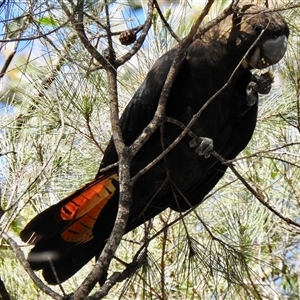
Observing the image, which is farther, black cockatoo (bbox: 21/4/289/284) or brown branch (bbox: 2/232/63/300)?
black cockatoo (bbox: 21/4/289/284)

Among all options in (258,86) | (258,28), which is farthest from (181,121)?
(258,28)

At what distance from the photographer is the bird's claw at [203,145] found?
72.4 inches

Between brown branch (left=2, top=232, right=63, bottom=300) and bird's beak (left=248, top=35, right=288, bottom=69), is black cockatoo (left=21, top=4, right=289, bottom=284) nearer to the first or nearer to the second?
bird's beak (left=248, top=35, right=288, bottom=69)

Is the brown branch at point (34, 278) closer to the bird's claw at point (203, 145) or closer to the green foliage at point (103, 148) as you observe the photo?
the green foliage at point (103, 148)

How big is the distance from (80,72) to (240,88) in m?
0.49

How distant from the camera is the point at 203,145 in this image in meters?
1.84

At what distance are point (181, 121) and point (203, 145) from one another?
0.11 metres

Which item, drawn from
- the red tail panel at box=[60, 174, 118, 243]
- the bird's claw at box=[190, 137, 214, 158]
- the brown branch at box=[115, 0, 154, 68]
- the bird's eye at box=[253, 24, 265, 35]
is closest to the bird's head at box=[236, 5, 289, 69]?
the bird's eye at box=[253, 24, 265, 35]

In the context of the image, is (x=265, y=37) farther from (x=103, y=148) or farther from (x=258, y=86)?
(x=103, y=148)

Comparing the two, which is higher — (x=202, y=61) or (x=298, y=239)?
(x=202, y=61)

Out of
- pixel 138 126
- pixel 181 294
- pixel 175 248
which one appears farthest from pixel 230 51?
pixel 181 294

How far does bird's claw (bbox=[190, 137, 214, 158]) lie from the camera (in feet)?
6.03

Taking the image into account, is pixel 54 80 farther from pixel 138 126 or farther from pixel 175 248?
pixel 175 248

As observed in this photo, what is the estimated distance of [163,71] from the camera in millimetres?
1896
